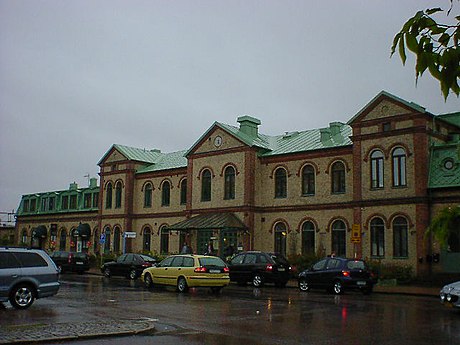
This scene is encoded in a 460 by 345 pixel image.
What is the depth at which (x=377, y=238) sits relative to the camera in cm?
3130

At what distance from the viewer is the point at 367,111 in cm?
3225

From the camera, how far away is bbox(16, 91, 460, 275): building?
30.1 meters

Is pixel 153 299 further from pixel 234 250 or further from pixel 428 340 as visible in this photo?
pixel 234 250

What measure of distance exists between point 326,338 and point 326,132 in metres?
26.8

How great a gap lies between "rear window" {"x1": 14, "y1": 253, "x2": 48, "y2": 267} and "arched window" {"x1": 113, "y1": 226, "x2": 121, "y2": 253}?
31.1 m

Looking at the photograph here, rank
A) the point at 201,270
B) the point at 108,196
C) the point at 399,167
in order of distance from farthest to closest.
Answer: the point at 108,196, the point at 399,167, the point at 201,270

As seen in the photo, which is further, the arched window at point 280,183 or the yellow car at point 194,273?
the arched window at point 280,183

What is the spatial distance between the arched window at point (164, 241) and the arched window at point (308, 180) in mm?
12808

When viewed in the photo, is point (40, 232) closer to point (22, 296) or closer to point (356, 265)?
point (356, 265)

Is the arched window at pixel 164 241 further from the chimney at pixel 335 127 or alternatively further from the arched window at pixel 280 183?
the chimney at pixel 335 127

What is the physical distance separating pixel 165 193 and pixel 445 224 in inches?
1688

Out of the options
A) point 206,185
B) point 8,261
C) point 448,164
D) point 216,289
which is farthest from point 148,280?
point 448,164

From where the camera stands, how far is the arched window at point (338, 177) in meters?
33.9

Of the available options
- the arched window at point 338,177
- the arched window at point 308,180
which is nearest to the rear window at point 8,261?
the arched window at point 338,177
